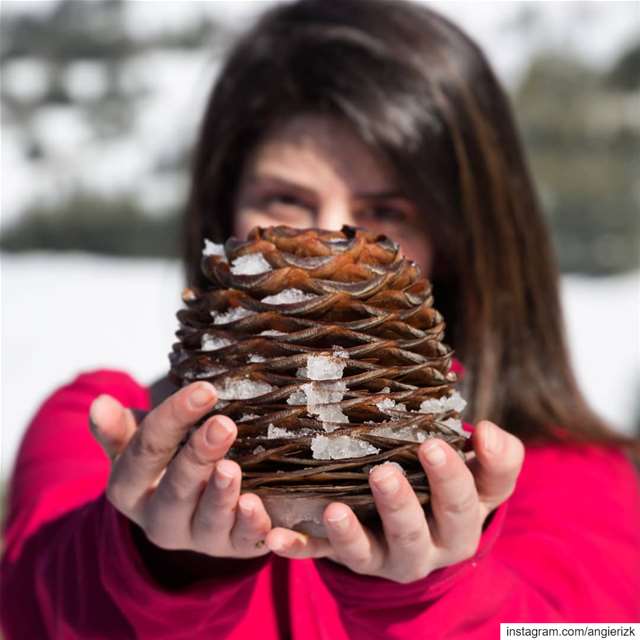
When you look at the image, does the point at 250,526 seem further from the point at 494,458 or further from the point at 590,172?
the point at 590,172

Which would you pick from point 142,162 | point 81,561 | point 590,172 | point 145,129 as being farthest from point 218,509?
point 145,129

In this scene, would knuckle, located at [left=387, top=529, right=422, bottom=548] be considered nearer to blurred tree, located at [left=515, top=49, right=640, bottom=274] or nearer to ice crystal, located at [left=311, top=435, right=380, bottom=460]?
ice crystal, located at [left=311, top=435, right=380, bottom=460]

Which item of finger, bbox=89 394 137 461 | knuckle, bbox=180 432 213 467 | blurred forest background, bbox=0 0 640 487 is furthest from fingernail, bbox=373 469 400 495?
blurred forest background, bbox=0 0 640 487

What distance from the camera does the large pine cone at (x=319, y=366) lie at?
0.58 m

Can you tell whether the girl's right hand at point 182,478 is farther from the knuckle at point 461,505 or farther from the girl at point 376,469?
the knuckle at point 461,505

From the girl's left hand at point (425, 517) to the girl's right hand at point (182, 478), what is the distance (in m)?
0.04

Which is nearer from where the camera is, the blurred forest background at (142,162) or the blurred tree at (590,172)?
the blurred forest background at (142,162)

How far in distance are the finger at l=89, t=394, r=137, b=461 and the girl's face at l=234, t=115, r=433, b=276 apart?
55 centimetres

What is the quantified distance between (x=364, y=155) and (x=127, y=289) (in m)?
4.36

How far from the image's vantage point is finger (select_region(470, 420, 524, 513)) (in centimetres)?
63

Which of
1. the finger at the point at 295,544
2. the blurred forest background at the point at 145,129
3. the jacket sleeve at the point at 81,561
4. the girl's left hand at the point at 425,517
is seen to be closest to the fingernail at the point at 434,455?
the girl's left hand at the point at 425,517

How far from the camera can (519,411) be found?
1379mm

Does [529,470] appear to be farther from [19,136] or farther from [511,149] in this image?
[19,136]

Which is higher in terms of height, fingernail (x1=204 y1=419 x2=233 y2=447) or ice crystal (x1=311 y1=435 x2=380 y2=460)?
fingernail (x1=204 y1=419 x2=233 y2=447)
